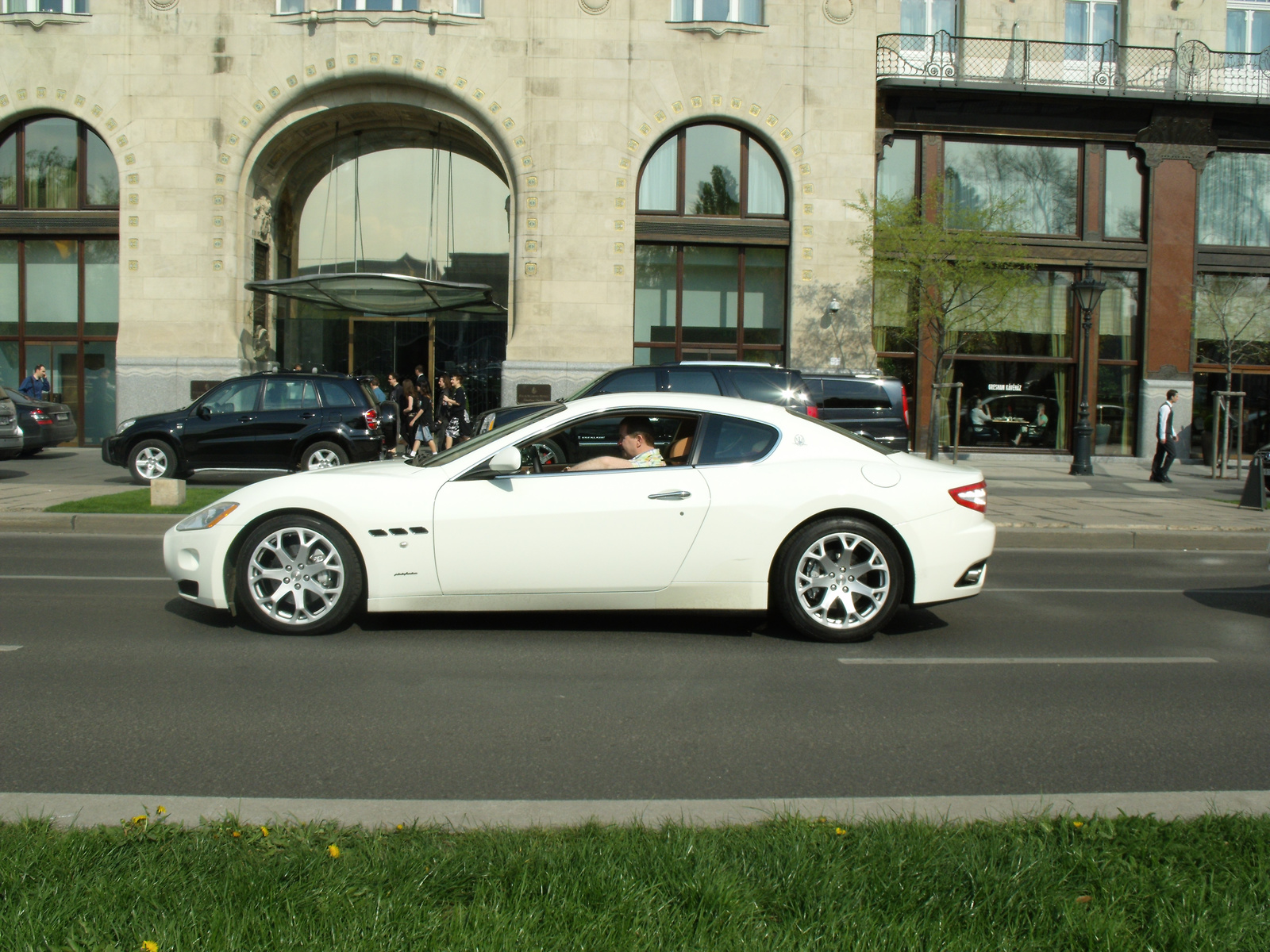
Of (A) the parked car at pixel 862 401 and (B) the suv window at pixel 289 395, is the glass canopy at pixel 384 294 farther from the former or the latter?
(A) the parked car at pixel 862 401

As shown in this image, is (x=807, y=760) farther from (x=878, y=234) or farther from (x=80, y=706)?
(x=878, y=234)

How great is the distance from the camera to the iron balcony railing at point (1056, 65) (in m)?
24.0

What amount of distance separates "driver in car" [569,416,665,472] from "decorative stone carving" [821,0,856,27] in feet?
64.9

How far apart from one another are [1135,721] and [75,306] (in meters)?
25.1

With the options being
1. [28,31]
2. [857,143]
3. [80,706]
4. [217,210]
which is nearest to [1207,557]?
[80,706]

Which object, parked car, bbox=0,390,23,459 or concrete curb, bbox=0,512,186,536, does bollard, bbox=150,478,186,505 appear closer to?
concrete curb, bbox=0,512,186,536

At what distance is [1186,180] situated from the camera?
24.9 metres

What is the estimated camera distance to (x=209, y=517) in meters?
6.40

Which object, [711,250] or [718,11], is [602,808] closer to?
[711,250]

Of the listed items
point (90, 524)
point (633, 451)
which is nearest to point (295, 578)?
point (633, 451)

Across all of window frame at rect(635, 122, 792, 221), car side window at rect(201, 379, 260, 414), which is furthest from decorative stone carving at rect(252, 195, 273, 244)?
car side window at rect(201, 379, 260, 414)

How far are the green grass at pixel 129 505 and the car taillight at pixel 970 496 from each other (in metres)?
8.56

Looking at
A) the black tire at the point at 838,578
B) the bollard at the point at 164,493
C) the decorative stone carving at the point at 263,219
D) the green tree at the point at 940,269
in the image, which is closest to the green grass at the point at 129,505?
the bollard at the point at 164,493

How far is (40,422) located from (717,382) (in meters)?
13.9
